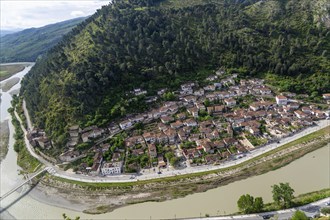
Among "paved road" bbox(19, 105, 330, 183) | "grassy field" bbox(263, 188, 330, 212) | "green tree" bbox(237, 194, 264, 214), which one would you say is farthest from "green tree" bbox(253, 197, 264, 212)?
"paved road" bbox(19, 105, 330, 183)

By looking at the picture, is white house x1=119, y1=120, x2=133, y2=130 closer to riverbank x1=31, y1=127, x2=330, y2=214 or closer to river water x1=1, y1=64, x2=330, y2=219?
riverbank x1=31, y1=127, x2=330, y2=214

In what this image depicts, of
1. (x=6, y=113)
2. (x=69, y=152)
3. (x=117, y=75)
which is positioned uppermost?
(x=117, y=75)

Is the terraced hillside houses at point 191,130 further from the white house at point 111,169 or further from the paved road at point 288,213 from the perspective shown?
the paved road at point 288,213

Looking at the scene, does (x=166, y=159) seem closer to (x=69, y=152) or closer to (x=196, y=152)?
(x=196, y=152)

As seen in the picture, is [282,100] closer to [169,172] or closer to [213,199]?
[169,172]

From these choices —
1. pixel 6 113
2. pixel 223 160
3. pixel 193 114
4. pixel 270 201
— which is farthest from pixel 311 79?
pixel 6 113

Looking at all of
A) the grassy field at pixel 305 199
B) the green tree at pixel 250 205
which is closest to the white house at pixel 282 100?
the grassy field at pixel 305 199
